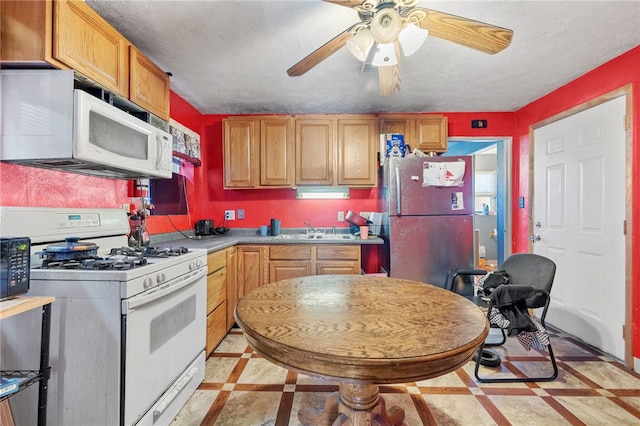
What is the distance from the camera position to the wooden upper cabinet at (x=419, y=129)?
316 cm

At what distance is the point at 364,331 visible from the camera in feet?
2.97

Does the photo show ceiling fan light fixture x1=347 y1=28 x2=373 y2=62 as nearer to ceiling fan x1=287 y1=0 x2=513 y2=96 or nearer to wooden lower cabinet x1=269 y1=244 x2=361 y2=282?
ceiling fan x1=287 y1=0 x2=513 y2=96

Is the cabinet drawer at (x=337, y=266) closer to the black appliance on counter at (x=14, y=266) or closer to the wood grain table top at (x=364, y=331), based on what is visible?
the wood grain table top at (x=364, y=331)

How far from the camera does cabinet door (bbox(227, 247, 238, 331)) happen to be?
2.57 m

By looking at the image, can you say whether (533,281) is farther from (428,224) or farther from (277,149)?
(277,149)

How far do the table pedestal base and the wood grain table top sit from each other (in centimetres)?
22

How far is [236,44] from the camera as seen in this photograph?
195 cm

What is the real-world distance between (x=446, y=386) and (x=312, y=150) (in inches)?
96.1

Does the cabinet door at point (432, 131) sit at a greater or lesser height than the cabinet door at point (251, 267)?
greater

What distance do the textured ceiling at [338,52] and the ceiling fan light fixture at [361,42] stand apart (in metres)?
0.34

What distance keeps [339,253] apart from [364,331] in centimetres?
184

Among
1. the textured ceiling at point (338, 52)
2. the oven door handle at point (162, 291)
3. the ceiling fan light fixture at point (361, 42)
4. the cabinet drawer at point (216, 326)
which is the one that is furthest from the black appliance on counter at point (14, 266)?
the ceiling fan light fixture at point (361, 42)

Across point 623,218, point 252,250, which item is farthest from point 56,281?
point 623,218

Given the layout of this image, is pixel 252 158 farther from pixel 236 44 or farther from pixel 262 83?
pixel 236 44
